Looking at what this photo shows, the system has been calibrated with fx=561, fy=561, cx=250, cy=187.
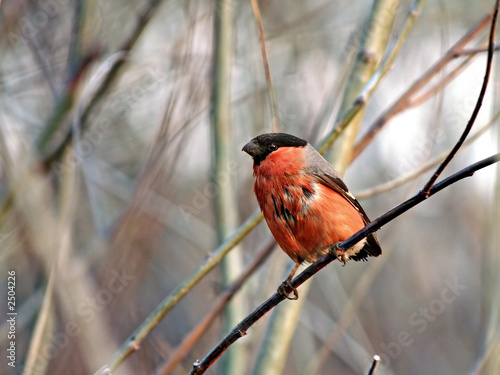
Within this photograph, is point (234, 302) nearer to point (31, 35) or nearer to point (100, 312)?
point (100, 312)

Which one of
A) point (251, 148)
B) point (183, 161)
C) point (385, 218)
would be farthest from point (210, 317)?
point (183, 161)

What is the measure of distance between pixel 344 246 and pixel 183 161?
2.62 metres

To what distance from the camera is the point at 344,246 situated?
224 cm

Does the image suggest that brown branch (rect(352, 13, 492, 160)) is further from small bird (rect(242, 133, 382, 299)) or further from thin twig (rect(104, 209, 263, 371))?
thin twig (rect(104, 209, 263, 371))

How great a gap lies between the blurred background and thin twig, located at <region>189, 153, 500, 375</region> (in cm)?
40

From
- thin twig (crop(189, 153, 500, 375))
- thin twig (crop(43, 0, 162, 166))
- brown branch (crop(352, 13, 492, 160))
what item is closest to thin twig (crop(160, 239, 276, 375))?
thin twig (crop(189, 153, 500, 375))

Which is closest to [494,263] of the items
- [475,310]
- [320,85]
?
[320,85]

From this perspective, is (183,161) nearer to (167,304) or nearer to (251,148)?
(251,148)

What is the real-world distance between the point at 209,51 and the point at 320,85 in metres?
1.54

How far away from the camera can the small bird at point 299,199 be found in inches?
116

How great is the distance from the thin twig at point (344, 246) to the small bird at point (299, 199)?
555mm

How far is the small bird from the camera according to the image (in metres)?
2.96

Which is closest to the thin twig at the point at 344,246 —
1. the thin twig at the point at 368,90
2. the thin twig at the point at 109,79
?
the thin twig at the point at 368,90

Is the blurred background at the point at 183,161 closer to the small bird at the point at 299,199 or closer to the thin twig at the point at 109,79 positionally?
the thin twig at the point at 109,79
